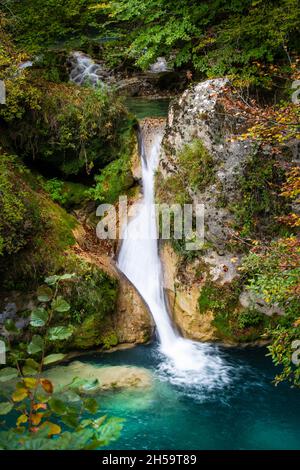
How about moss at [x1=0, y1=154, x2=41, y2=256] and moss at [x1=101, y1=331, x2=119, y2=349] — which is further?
moss at [x1=101, y1=331, x2=119, y2=349]

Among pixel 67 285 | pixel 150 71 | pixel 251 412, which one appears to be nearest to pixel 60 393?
pixel 251 412

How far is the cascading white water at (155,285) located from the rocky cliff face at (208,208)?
0.69 ft

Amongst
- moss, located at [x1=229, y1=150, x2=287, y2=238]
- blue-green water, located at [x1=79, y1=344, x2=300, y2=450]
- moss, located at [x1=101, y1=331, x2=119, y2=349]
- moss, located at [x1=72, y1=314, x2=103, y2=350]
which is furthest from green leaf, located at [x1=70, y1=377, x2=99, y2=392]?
moss, located at [x1=229, y1=150, x2=287, y2=238]

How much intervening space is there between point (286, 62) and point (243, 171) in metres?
2.77

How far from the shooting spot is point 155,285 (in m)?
8.64

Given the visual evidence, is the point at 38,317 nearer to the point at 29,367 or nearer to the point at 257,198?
the point at 29,367

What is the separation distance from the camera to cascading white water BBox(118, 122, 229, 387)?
285 inches

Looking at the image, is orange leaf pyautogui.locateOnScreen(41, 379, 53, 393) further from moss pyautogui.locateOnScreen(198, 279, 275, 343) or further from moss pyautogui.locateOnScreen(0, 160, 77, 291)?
moss pyautogui.locateOnScreen(198, 279, 275, 343)

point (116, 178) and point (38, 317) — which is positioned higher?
point (116, 178)

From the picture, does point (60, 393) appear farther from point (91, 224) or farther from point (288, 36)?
point (288, 36)

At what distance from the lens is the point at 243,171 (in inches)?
321

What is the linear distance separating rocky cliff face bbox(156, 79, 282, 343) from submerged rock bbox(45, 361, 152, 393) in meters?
1.40

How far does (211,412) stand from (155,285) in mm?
2848

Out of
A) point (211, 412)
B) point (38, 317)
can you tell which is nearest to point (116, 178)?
point (211, 412)
